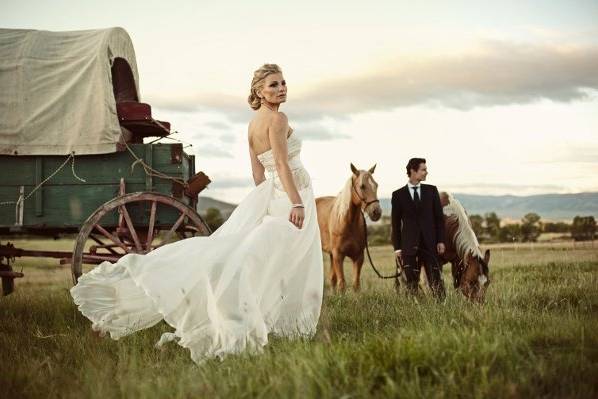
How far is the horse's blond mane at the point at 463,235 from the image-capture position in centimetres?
675

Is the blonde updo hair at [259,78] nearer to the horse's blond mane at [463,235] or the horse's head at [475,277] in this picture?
the horse's head at [475,277]

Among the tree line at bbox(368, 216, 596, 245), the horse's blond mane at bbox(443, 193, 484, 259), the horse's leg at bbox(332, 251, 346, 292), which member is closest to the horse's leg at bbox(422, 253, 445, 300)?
the horse's blond mane at bbox(443, 193, 484, 259)

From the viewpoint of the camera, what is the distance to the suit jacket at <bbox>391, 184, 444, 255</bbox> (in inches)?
263

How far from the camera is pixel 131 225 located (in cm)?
632

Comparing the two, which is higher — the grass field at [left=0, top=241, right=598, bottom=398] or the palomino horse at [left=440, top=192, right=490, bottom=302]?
the palomino horse at [left=440, top=192, right=490, bottom=302]

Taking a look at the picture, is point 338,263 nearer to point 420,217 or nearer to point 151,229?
point 420,217

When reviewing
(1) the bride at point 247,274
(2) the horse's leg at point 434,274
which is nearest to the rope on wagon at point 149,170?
(1) the bride at point 247,274

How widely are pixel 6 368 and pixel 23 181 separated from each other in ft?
10.1

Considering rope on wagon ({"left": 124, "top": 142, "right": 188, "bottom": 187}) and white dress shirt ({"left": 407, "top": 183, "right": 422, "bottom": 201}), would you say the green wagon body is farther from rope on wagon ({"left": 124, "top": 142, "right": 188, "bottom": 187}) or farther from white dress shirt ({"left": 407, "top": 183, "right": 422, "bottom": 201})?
white dress shirt ({"left": 407, "top": 183, "right": 422, "bottom": 201})

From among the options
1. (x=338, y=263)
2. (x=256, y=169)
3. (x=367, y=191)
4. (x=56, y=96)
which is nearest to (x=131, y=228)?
(x=56, y=96)

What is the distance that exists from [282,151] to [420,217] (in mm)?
2901

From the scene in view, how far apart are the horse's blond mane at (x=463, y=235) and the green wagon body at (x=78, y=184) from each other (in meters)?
3.32

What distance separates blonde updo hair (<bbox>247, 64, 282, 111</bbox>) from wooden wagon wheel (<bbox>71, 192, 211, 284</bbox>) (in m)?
2.34

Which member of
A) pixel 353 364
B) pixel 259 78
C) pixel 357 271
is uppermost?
pixel 259 78
